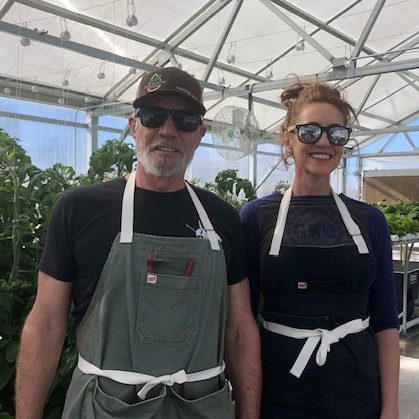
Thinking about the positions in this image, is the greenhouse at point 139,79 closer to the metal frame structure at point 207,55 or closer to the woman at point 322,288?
the metal frame structure at point 207,55

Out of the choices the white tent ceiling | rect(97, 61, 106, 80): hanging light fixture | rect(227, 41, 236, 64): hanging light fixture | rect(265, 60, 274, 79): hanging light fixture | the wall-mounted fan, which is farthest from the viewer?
rect(265, 60, 274, 79): hanging light fixture

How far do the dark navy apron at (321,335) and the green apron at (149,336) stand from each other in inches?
7.6

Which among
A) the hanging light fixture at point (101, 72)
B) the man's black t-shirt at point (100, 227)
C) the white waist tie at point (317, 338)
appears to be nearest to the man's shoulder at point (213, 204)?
the man's black t-shirt at point (100, 227)

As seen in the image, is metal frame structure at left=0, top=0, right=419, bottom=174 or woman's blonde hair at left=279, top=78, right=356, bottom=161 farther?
metal frame structure at left=0, top=0, right=419, bottom=174

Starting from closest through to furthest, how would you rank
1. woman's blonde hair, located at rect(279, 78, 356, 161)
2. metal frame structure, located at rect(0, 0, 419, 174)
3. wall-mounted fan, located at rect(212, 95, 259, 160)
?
woman's blonde hair, located at rect(279, 78, 356, 161), wall-mounted fan, located at rect(212, 95, 259, 160), metal frame structure, located at rect(0, 0, 419, 174)

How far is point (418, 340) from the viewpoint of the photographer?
5.09m

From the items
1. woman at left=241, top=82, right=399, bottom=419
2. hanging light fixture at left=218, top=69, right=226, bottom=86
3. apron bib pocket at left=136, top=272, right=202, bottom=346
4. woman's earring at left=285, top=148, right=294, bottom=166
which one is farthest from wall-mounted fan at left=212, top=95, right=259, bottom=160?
apron bib pocket at left=136, top=272, right=202, bottom=346

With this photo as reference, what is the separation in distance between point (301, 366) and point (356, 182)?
1653 cm

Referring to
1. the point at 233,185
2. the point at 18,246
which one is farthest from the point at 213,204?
the point at 233,185

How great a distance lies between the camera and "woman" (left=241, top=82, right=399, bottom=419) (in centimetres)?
127

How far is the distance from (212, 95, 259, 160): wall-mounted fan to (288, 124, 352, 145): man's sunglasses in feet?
12.4

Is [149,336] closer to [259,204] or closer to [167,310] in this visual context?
[167,310]

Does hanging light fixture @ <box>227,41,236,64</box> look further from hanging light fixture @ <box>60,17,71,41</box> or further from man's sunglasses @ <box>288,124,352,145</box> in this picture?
man's sunglasses @ <box>288,124,352,145</box>

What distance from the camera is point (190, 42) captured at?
24.8 feet
